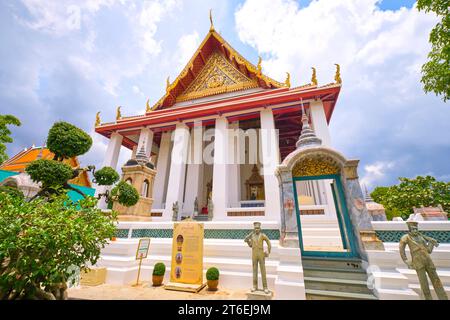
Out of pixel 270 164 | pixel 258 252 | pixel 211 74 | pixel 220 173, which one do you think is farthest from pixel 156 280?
pixel 211 74

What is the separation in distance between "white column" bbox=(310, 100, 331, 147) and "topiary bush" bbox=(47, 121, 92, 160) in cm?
754

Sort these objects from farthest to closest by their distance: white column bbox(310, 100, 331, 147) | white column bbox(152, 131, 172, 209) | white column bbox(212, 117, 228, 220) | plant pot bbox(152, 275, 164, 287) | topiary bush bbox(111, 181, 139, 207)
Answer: white column bbox(152, 131, 172, 209) < white column bbox(212, 117, 228, 220) < white column bbox(310, 100, 331, 147) < topiary bush bbox(111, 181, 139, 207) < plant pot bbox(152, 275, 164, 287)

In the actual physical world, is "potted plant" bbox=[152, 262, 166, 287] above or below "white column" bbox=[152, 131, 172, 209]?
below

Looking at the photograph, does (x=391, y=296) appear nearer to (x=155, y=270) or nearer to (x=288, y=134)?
(x=155, y=270)

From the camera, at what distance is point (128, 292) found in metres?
3.58

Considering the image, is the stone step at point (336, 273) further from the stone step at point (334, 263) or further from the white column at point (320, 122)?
the white column at point (320, 122)

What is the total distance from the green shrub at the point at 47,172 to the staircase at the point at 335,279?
5255 mm

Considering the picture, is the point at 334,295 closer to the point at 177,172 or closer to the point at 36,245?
the point at 36,245

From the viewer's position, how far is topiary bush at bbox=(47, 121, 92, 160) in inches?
169

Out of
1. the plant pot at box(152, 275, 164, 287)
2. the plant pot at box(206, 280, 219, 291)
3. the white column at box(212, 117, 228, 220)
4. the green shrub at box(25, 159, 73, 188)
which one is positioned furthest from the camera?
the white column at box(212, 117, 228, 220)

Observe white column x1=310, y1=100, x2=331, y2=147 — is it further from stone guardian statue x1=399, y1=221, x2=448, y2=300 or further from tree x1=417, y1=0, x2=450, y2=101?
stone guardian statue x1=399, y1=221, x2=448, y2=300

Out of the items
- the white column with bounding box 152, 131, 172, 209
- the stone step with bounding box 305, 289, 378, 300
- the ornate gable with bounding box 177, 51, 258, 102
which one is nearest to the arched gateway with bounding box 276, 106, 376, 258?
the stone step with bounding box 305, 289, 378, 300

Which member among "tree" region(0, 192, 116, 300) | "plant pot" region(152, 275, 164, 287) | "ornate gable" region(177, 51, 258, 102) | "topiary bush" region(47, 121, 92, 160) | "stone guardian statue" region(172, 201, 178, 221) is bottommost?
"plant pot" region(152, 275, 164, 287)
